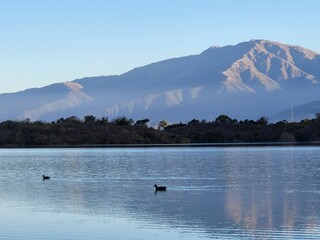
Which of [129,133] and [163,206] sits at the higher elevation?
[129,133]

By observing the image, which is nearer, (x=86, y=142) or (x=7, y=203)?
(x=7, y=203)

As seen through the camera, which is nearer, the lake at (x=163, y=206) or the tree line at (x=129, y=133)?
the lake at (x=163, y=206)

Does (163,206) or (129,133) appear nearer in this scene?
(163,206)

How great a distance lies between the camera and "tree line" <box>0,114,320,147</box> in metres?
117

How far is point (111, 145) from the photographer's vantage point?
120625 millimetres

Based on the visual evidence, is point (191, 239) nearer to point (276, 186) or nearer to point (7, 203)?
point (7, 203)

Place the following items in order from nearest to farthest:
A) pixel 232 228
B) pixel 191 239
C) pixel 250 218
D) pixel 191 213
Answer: pixel 191 239, pixel 232 228, pixel 250 218, pixel 191 213

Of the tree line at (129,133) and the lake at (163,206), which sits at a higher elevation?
the tree line at (129,133)

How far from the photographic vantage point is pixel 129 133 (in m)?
121

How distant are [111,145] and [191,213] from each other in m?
95.9

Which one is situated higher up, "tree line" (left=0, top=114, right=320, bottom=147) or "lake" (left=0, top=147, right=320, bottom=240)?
"tree line" (left=0, top=114, right=320, bottom=147)

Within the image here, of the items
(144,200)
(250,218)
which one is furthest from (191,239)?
(144,200)

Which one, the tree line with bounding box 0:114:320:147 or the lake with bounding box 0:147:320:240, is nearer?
the lake with bounding box 0:147:320:240

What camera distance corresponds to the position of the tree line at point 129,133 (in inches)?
4614
